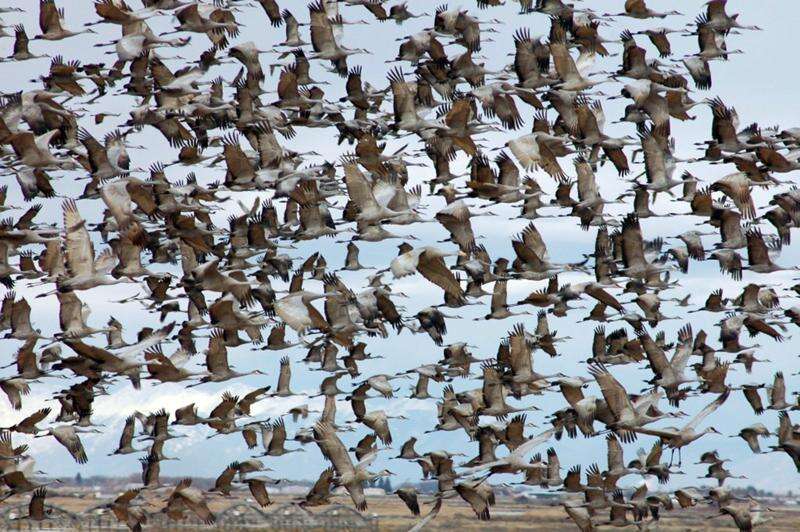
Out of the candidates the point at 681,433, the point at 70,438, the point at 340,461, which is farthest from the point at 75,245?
the point at 681,433

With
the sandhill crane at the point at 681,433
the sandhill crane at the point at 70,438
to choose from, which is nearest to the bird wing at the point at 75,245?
the sandhill crane at the point at 70,438

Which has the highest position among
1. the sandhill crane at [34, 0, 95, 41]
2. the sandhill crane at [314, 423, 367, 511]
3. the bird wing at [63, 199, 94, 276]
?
the sandhill crane at [34, 0, 95, 41]

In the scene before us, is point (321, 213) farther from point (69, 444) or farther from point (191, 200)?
point (69, 444)

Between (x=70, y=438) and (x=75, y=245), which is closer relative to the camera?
(x=75, y=245)

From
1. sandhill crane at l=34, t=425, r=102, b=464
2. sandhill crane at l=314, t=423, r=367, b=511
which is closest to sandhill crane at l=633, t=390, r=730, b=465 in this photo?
sandhill crane at l=314, t=423, r=367, b=511

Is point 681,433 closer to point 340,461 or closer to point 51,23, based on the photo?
point 340,461

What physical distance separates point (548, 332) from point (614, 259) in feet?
13.3

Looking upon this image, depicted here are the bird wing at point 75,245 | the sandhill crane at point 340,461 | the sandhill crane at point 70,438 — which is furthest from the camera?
the sandhill crane at point 70,438

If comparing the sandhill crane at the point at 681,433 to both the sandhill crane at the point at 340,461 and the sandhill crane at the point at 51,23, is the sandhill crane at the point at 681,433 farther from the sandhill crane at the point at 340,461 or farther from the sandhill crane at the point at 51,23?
the sandhill crane at the point at 51,23

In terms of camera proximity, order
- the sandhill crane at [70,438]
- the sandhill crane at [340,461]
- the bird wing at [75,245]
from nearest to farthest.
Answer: the bird wing at [75,245]
the sandhill crane at [340,461]
the sandhill crane at [70,438]

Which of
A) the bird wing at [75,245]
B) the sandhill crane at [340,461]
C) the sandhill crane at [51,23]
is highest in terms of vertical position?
the sandhill crane at [51,23]

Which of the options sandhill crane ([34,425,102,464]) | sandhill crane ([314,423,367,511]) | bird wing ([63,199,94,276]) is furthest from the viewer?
sandhill crane ([34,425,102,464])

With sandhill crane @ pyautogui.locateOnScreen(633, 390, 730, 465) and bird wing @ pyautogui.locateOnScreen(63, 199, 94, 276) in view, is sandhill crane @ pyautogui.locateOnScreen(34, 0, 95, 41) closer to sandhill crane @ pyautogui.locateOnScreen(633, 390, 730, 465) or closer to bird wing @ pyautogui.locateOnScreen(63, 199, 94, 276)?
bird wing @ pyautogui.locateOnScreen(63, 199, 94, 276)

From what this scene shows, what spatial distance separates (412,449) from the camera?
116 feet
